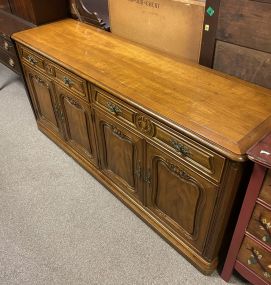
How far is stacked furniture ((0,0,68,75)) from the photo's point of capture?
188cm

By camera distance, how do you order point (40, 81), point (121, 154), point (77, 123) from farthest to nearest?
point (40, 81), point (77, 123), point (121, 154)

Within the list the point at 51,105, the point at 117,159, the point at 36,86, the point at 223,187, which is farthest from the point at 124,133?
the point at 36,86

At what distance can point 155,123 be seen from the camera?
1.08 meters

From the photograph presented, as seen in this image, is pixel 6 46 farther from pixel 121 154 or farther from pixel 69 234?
pixel 69 234

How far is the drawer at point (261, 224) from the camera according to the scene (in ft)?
3.13

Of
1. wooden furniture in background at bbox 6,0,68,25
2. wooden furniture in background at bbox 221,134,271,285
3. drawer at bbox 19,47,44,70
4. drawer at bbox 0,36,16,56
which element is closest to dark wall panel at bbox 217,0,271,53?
wooden furniture in background at bbox 221,134,271,285

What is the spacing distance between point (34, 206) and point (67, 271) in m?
0.48

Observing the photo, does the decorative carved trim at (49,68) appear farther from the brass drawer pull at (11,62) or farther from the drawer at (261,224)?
the drawer at (261,224)

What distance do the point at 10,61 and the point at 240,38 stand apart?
70.8 inches

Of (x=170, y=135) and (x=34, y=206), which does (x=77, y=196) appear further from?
(x=170, y=135)

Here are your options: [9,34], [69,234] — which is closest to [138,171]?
[69,234]

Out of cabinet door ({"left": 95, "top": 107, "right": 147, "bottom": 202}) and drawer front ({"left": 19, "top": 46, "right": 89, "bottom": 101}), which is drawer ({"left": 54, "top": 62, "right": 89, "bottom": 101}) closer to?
drawer front ({"left": 19, "top": 46, "right": 89, "bottom": 101})

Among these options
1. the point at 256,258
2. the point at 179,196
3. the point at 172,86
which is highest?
the point at 172,86

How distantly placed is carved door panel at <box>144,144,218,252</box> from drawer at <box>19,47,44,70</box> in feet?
3.00
